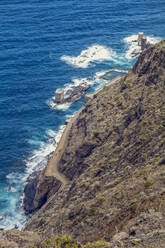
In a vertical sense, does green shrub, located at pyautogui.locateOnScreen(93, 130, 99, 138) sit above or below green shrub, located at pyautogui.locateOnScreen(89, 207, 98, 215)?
above

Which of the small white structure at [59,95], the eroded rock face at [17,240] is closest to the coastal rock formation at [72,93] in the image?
the small white structure at [59,95]

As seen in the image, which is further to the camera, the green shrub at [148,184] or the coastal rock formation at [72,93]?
the coastal rock formation at [72,93]

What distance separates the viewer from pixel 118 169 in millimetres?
65938

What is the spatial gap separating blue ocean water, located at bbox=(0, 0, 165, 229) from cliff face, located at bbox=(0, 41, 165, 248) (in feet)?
59.3

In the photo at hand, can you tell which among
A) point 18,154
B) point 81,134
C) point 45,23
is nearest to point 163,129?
point 81,134

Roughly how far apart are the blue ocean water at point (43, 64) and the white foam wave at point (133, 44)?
1.62ft

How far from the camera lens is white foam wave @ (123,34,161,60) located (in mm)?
160375

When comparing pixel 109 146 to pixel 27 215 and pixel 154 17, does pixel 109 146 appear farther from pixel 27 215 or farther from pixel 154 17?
pixel 154 17

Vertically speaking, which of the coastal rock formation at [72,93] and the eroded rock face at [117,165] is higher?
the eroded rock face at [117,165]

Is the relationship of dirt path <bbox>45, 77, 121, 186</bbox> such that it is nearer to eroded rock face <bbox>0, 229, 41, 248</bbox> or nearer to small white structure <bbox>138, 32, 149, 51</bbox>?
eroded rock face <bbox>0, 229, 41, 248</bbox>

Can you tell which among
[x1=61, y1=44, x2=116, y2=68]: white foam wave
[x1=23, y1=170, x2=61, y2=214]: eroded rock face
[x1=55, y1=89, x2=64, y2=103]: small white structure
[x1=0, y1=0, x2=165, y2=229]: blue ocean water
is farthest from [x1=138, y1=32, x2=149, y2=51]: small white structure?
[x1=23, y1=170, x2=61, y2=214]: eroded rock face

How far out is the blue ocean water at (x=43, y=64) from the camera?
106 metres

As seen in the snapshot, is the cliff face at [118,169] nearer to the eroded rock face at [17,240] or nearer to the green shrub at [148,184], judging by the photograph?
the green shrub at [148,184]

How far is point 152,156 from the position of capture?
6119 centimetres
